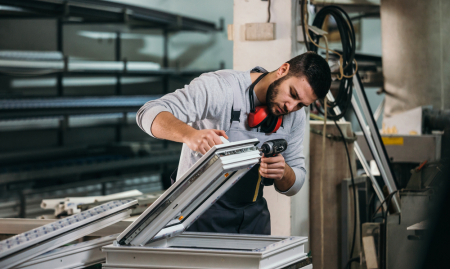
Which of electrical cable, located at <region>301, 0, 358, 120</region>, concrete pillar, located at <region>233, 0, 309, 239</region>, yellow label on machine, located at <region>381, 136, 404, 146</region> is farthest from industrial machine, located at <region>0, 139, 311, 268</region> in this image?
yellow label on machine, located at <region>381, 136, 404, 146</region>

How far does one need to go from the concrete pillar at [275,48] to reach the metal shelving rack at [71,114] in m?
1.91

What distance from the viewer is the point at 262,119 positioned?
1.60m

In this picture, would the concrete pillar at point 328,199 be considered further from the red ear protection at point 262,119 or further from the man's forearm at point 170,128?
the man's forearm at point 170,128

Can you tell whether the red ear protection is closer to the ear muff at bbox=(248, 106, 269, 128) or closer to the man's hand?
the ear muff at bbox=(248, 106, 269, 128)

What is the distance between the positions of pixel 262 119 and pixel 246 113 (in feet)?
0.27

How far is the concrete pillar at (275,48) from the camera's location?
7.33 feet

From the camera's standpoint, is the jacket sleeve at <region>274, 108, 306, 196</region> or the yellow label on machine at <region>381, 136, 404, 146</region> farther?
the yellow label on machine at <region>381, 136, 404, 146</region>

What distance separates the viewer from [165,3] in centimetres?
588

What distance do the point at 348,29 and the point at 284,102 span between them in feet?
3.51

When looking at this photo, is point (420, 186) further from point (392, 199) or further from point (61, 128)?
point (61, 128)

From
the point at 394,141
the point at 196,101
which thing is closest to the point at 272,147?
the point at 196,101

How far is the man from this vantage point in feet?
5.05

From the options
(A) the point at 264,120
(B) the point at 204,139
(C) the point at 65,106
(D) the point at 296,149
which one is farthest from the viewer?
(C) the point at 65,106

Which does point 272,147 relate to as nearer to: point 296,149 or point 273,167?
point 273,167
